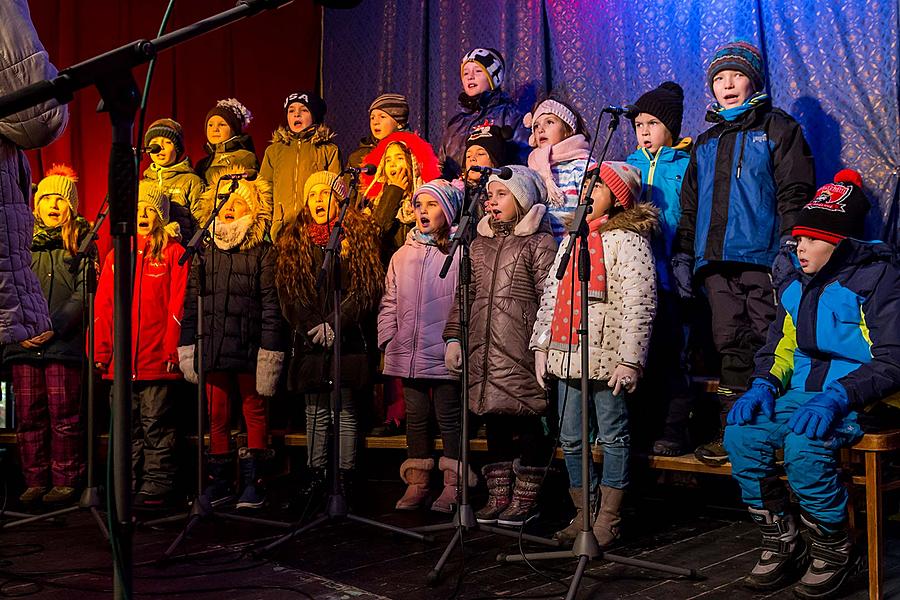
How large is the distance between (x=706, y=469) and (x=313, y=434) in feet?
6.49

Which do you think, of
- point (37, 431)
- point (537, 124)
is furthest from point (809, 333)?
point (37, 431)

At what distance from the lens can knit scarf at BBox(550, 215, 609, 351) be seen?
3.72m

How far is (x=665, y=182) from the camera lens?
4449 mm

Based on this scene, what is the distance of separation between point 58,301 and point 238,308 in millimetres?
1186

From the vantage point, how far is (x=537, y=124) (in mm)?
4961

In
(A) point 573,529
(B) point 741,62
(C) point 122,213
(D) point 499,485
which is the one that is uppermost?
(B) point 741,62

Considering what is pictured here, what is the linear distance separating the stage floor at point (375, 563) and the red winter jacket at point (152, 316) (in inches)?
36.2

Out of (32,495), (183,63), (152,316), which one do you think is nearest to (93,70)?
(152,316)

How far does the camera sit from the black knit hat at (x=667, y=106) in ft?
14.9

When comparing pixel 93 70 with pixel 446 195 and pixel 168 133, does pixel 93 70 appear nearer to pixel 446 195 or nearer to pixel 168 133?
pixel 446 195

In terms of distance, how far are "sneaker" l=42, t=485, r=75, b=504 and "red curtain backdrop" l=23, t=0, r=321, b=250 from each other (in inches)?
75.0

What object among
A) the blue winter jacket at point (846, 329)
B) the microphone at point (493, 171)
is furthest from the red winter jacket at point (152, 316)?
the blue winter jacket at point (846, 329)

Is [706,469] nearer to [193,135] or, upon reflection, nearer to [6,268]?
[6,268]

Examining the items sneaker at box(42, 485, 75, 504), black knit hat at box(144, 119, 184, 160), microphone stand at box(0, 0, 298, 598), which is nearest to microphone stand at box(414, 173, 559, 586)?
microphone stand at box(0, 0, 298, 598)
